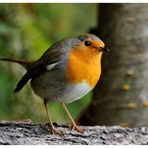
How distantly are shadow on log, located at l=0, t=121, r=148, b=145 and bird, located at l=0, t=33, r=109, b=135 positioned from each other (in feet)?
0.20

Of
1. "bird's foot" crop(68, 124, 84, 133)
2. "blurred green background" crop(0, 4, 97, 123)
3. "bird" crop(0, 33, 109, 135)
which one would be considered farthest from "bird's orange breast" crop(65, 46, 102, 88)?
"blurred green background" crop(0, 4, 97, 123)

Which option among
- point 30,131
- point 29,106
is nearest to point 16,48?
point 29,106

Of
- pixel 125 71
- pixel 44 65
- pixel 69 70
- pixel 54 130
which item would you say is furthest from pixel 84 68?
pixel 125 71

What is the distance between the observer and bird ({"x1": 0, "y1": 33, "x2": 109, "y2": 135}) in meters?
4.61

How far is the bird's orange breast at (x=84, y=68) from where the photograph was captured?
461cm

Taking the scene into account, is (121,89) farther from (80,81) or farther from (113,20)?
(80,81)

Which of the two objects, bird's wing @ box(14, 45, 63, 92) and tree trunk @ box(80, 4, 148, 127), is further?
tree trunk @ box(80, 4, 148, 127)

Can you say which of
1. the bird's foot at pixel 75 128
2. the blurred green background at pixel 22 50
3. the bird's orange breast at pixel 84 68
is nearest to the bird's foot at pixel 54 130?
the bird's foot at pixel 75 128

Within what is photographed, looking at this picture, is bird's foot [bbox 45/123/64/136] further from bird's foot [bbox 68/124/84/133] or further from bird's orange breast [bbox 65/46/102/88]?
bird's orange breast [bbox 65/46/102/88]

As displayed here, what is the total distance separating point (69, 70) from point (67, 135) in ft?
1.29

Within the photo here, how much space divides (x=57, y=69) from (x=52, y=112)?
1.20m

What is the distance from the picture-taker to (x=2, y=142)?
14.1 feet

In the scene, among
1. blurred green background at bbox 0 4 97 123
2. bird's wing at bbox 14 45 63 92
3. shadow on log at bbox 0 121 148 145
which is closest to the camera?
shadow on log at bbox 0 121 148 145

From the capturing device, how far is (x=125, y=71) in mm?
5645
